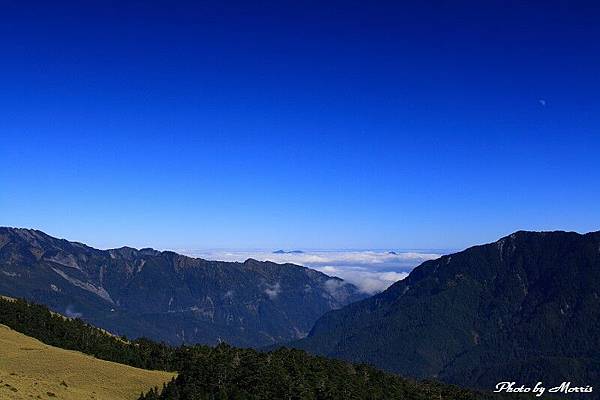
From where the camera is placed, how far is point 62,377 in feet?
396

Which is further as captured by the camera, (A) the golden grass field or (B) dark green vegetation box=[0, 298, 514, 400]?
(B) dark green vegetation box=[0, 298, 514, 400]

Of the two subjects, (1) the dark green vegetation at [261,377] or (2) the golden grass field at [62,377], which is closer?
(2) the golden grass field at [62,377]

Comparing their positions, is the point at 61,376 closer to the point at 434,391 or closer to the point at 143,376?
the point at 143,376

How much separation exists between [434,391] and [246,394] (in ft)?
267

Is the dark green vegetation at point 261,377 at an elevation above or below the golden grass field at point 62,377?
below

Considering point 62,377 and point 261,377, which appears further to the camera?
point 261,377

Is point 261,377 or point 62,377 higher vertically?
point 62,377

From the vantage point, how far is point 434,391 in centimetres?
18625

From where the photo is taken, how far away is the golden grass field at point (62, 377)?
102 meters

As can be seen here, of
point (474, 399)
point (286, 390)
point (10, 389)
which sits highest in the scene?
point (10, 389)

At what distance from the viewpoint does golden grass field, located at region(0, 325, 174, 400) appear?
10194 centimetres

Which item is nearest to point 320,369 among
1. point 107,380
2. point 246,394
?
point 246,394

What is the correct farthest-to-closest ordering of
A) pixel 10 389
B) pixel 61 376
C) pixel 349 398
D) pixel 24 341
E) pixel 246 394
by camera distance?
1. pixel 24 341
2. pixel 349 398
3. pixel 246 394
4. pixel 61 376
5. pixel 10 389

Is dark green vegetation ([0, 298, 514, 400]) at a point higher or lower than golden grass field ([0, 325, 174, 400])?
lower
